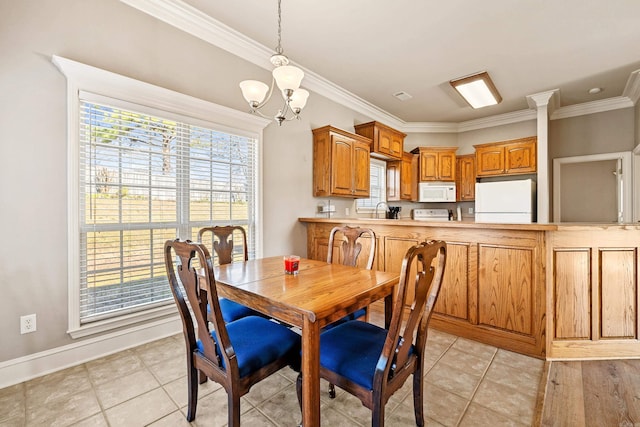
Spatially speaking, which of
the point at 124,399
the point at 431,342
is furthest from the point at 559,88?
the point at 124,399

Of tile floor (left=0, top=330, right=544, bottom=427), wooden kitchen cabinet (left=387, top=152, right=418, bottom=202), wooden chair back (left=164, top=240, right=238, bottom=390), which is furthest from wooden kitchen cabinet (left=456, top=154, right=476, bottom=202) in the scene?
wooden chair back (left=164, top=240, right=238, bottom=390)

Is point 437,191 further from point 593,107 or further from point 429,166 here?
point 593,107

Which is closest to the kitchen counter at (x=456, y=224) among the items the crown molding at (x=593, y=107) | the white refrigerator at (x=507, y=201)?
the white refrigerator at (x=507, y=201)

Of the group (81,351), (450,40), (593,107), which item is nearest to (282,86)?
(450,40)

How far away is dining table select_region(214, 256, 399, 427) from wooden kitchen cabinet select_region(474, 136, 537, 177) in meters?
4.30

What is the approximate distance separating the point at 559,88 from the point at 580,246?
309 cm

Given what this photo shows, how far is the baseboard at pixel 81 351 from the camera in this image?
6.13 feet

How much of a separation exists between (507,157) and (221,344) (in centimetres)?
534

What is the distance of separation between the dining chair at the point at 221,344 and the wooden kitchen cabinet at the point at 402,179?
4332mm

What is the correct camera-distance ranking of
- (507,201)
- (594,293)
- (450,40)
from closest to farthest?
(594,293) → (450,40) → (507,201)

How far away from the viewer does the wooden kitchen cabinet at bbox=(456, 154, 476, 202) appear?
541 cm

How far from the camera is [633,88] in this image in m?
3.96

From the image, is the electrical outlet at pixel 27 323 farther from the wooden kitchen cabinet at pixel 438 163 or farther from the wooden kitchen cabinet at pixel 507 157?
the wooden kitchen cabinet at pixel 507 157

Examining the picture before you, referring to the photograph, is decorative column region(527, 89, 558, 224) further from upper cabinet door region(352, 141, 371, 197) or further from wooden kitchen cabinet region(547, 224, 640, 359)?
upper cabinet door region(352, 141, 371, 197)
